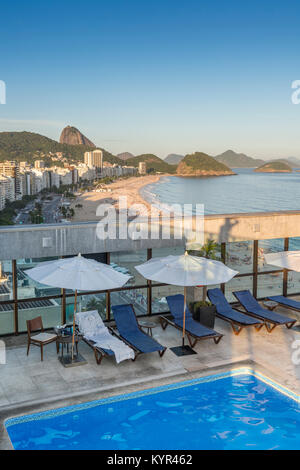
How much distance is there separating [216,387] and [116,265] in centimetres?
365

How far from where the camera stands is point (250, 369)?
7621 mm

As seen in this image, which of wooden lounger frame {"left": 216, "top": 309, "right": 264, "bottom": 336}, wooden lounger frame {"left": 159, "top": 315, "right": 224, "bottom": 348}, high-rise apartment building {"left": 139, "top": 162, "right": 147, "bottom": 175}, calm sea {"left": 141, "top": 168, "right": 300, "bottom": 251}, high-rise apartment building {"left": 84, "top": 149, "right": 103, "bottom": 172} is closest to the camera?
wooden lounger frame {"left": 159, "top": 315, "right": 224, "bottom": 348}

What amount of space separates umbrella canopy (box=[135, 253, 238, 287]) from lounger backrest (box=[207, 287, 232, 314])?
1.86m

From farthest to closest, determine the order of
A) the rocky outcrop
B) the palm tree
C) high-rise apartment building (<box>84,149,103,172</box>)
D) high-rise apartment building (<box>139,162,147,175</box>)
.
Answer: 1. high-rise apartment building (<box>139,162,147,175</box>)
2. high-rise apartment building (<box>84,149,103,172</box>)
3. the rocky outcrop
4. the palm tree

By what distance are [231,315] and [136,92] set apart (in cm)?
10607

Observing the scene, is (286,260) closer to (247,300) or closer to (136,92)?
(247,300)

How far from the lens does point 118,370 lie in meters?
7.45

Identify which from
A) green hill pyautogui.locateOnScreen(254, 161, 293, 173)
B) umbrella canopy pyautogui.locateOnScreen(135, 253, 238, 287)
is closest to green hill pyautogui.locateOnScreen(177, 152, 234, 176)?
green hill pyautogui.locateOnScreen(254, 161, 293, 173)

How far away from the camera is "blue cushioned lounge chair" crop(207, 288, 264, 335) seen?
9.31m

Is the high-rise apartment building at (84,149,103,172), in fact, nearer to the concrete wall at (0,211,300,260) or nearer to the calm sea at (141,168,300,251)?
the calm sea at (141,168,300,251)

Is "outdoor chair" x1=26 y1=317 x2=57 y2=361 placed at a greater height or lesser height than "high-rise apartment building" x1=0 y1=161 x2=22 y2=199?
lesser

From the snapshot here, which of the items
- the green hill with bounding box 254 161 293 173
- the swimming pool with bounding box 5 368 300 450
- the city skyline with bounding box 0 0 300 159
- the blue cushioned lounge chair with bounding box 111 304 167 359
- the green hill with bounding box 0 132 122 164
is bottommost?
the swimming pool with bounding box 5 368 300 450

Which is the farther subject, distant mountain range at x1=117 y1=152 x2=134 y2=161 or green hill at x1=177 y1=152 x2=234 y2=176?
green hill at x1=177 y1=152 x2=234 y2=176
